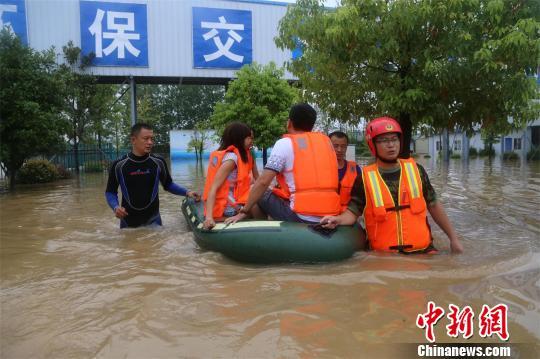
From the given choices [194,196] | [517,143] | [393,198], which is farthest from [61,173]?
[517,143]

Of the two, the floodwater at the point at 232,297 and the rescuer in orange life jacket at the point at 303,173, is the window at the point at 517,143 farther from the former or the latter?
the rescuer in orange life jacket at the point at 303,173

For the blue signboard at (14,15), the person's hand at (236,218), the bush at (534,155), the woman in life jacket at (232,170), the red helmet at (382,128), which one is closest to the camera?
the red helmet at (382,128)

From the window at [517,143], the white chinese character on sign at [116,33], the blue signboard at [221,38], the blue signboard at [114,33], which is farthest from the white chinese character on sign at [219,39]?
the window at [517,143]

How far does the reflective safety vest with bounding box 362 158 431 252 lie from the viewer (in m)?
3.70

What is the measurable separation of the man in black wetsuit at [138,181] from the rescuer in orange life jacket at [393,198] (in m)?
2.35

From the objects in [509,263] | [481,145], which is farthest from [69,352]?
[481,145]

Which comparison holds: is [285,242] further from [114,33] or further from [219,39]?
[114,33]

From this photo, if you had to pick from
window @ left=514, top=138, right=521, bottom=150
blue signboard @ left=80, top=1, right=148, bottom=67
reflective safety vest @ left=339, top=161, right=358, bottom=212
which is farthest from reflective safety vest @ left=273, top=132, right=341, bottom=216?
window @ left=514, top=138, right=521, bottom=150

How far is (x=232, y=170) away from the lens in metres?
4.56

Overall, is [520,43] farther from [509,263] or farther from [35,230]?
[35,230]

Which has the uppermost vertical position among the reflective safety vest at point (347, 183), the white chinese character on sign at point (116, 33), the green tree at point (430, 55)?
the white chinese character on sign at point (116, 33)

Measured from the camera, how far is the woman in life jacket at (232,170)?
14.7 feet

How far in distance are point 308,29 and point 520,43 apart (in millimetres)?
2405

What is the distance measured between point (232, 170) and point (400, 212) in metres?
1.75
